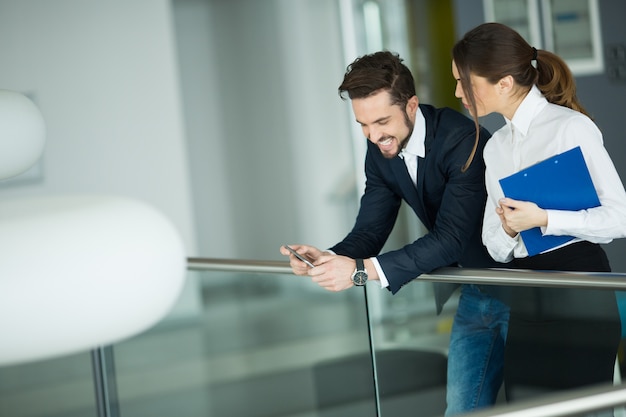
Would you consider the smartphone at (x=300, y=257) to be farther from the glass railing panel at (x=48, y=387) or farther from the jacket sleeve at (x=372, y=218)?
the glass railing panel at (x=48, y=387)

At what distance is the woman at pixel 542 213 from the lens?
2109 mm

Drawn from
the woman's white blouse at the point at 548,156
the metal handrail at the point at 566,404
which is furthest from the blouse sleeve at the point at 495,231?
the metal handrail at the point at 566,404

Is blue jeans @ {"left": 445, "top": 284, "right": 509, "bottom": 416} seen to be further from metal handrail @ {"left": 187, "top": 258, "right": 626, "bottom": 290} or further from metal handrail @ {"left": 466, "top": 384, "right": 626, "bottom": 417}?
metal handrail @ {"left": 466, "top": 384, "right": 626, "bottom": 417}

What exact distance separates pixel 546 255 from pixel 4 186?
13.4 ft

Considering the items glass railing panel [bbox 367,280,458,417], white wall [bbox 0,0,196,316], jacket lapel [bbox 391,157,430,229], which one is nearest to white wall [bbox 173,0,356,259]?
white wall [bbox 0,0,196,316]

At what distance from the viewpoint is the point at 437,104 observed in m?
6.14

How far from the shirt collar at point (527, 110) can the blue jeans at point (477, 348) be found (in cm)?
48

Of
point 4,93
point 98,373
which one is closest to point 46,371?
point 98,373

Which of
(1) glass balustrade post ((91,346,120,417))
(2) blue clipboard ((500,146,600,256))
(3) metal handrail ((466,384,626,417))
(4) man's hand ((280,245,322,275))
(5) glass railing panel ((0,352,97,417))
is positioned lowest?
(5) glass railing panel ((0,352,97,417))

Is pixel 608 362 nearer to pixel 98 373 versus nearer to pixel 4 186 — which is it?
pixel 98 373

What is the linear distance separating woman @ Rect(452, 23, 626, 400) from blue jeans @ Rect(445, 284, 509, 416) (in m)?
0.04

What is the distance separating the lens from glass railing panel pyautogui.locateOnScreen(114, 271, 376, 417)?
488 cm

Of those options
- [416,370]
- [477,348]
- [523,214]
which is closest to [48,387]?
[416,370]

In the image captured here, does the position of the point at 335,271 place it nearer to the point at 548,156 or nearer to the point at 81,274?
the point at 548,156
